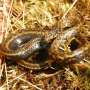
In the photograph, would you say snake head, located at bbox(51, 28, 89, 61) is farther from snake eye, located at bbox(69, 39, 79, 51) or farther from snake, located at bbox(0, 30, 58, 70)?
snake, located at bbox(0, 30, 58, 70)

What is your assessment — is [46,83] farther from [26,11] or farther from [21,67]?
[26,11]

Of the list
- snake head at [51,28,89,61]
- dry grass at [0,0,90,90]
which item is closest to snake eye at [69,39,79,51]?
snake head at [51,28,89,61]

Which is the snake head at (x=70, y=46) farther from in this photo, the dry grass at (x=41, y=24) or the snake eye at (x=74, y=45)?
the dry grass at (x=41, y=24)

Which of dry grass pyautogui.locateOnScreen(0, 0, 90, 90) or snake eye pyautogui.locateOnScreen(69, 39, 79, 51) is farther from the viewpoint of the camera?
snake eye pyautogui.locateOnScreen(69, 39, 79, 51)

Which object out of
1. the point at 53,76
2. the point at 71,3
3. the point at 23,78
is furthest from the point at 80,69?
the point at 71,3

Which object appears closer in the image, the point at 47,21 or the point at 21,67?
the point at 21,67

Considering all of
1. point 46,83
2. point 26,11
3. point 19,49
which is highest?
point 26,11

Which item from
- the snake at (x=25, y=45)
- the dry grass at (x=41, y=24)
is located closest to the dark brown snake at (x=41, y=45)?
the snake at (x=25, y=45)
